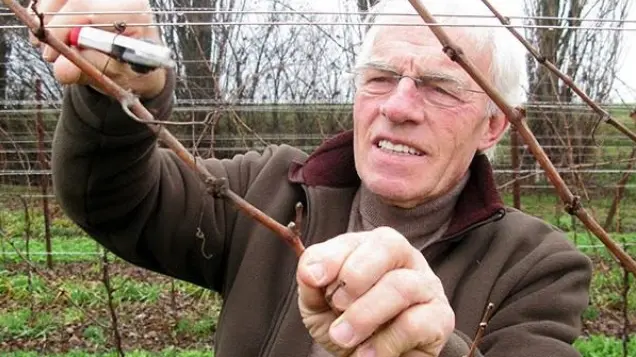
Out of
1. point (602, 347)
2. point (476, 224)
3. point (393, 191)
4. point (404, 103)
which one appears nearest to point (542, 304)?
point (476, 224)

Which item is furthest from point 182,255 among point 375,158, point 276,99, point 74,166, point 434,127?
point 276,99

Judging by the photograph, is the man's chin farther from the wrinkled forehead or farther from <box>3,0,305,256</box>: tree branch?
<box>3,0,305,256</box>: tree branch

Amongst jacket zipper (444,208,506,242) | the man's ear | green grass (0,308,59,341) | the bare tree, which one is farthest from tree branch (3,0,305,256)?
the bare tree

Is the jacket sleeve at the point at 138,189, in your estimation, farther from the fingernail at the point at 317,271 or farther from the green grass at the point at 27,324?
the green grass at the point at 27,324

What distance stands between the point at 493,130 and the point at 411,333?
1.05 meters

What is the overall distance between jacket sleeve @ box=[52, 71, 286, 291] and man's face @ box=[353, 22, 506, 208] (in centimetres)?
31

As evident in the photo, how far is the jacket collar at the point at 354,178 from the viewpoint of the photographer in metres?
1.61

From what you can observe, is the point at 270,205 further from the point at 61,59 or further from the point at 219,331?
the point at 61,59

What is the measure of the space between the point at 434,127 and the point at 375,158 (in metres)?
0.14

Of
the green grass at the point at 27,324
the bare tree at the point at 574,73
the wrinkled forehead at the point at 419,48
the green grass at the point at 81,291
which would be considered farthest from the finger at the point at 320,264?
the bare tree at the point at 574,73

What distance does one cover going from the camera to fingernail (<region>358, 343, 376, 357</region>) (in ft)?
2.68

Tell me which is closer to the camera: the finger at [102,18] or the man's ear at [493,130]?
the finger at [102,18]

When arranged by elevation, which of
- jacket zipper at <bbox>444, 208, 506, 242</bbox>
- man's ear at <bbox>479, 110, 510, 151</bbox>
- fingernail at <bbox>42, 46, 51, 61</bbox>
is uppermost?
fingernail at <bbox>42, 46, 51, 61</bbox>

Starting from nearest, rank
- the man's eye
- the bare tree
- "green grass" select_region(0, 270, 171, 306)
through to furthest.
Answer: the man's eye
"green grass" select_region(0, 270, 171, 306)
the bare tree
